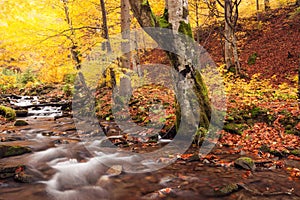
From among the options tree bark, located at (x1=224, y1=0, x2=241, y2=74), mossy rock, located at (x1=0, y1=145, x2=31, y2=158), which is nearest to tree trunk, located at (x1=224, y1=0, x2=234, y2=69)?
tree bark, located at (x1=224, y1=0, x2=241, y2=74)

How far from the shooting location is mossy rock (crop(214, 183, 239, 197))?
3550mm

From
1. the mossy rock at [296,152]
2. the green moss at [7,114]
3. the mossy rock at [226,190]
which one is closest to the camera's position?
the mossy rock at [226,190]

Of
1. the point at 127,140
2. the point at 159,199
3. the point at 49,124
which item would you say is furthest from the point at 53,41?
the point at 159,199

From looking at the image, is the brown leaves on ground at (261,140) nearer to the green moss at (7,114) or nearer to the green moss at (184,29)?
the green moss at (184,29)

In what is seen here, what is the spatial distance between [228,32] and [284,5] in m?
11.7

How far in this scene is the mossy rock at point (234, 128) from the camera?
6.17m

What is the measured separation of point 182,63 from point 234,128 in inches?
91.5

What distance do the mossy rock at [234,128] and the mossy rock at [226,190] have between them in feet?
8.82

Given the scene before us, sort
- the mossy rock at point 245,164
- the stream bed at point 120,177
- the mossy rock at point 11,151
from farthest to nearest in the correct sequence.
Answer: the mossy rock at point 11,151, the mossy rock at point 245,164, the stream bed at point 120,177

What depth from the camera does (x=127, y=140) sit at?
6.65 metres

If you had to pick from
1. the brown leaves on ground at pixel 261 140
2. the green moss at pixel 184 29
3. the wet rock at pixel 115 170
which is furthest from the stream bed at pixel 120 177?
the green moss at pixel 184 29

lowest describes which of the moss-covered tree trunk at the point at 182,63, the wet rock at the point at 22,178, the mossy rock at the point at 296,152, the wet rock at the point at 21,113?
the mossy rock at the point at 296,152

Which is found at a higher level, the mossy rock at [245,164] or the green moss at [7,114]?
the green moss at [7,114]

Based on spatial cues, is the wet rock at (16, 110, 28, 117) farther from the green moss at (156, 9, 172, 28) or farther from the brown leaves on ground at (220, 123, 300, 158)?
the brown leaves on ground at (220, 123, 300, 158)
